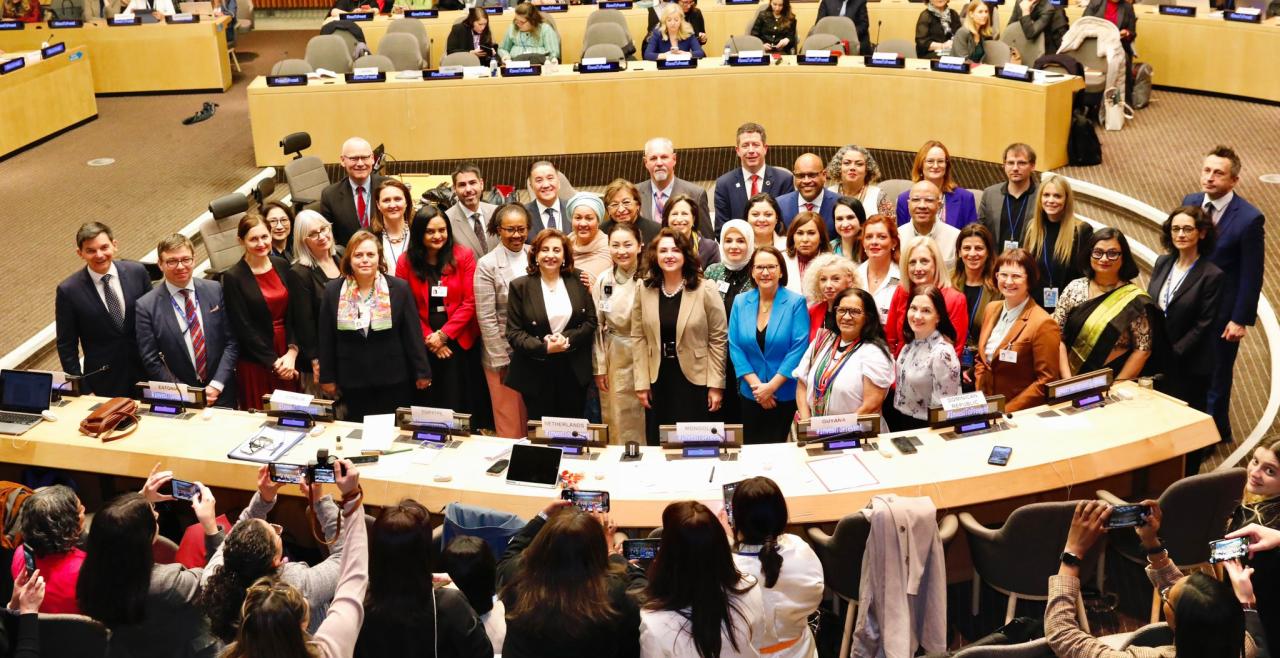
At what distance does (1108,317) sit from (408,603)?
3604 millimetres

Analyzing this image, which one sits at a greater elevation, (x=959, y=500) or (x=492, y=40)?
(x=492, y=40)

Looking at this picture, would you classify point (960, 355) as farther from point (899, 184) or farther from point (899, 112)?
point (899, 112)

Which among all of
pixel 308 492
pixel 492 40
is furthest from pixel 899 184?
pixel 492 40

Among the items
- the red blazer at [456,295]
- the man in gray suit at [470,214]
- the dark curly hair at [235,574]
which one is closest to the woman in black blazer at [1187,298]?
the red blazer at [456,295]

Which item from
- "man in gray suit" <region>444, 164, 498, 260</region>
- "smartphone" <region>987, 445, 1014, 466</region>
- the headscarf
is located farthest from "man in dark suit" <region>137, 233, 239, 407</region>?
"smartphone" <region>987, 445, 1014, 466</region>

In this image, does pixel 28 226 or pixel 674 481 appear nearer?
pixel 674 481

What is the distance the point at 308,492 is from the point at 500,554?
0.73 m

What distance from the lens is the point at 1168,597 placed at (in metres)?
3.39

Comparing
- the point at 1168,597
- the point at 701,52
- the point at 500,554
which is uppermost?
the point at 701,52

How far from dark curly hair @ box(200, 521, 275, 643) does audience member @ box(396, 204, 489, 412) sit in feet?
8.33

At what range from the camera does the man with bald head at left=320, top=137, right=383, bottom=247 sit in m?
7.49

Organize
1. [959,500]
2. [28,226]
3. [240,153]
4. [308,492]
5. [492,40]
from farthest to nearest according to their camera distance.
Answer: [492,40], [240,153], [28,226], [959,500], [308,492]

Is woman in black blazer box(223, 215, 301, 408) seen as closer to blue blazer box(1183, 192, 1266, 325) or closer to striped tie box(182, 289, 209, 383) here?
striped tie box(182, 289, 209, 383)

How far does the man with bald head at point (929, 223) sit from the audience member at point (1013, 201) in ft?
1.51
